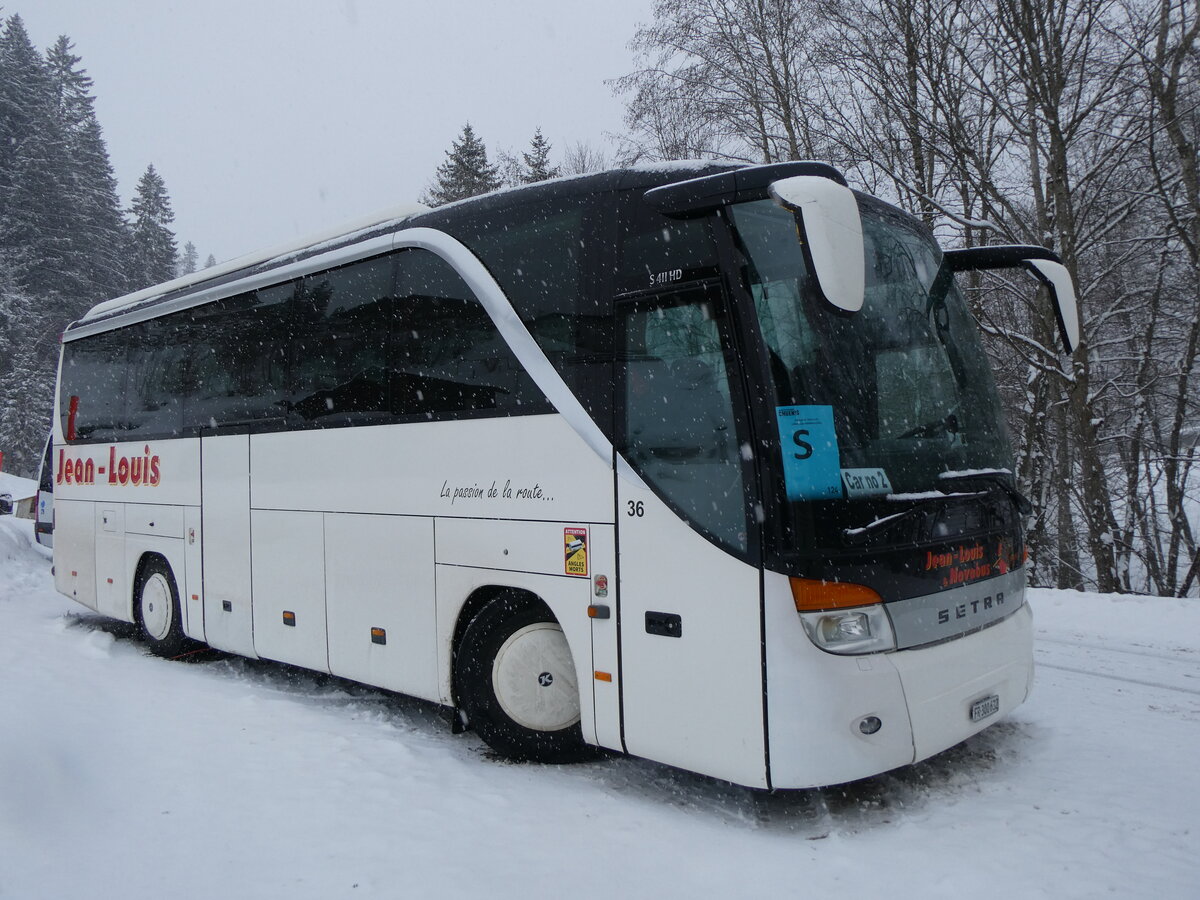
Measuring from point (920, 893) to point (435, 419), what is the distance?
12.4 ft

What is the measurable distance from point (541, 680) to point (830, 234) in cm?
306

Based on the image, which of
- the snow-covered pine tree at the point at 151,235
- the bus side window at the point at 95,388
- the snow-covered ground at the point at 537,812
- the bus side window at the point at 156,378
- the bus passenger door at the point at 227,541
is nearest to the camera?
the snow-covered ground at the point at 537,812

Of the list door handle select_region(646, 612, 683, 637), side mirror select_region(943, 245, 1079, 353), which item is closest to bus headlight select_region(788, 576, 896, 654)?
door handle select_region(646, 612, 683, 637)

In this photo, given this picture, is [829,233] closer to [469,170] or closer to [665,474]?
[665,474]

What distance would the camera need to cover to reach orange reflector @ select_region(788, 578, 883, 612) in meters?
4.05

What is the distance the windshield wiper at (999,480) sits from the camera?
4.60 meters

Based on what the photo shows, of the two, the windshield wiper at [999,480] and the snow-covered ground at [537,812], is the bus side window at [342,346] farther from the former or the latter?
the windshield wiper at [999,480]

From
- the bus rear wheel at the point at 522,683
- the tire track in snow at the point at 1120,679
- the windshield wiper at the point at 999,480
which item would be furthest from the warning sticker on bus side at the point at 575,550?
the tire track in snow at the point at 1120,679

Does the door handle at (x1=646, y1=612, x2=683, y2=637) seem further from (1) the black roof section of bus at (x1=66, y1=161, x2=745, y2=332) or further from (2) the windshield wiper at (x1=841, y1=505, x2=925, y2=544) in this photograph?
(1) the black roof section of bus at (x1=66, y1=161, x2=745, y2=332)

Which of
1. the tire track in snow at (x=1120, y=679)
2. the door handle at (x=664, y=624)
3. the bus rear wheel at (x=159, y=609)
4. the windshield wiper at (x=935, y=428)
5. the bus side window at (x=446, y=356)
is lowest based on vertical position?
the tire track in snow at (x=1120, y=679)

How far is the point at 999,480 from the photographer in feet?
16.2

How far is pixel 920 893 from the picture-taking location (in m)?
3.59

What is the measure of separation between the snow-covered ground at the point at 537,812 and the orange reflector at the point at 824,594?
1085mm

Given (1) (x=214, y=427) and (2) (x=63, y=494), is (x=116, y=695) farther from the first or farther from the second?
(2) (x=63, y=494)
